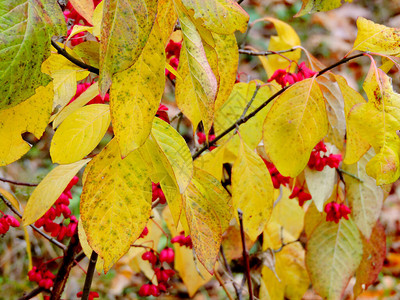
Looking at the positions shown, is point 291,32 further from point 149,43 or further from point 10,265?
point 10,265

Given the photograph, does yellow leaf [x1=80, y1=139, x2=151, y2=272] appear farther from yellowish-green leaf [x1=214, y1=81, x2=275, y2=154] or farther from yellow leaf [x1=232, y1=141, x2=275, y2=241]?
yellowish-green leaf [x1=214, y1=81, x2=275, y2=154]

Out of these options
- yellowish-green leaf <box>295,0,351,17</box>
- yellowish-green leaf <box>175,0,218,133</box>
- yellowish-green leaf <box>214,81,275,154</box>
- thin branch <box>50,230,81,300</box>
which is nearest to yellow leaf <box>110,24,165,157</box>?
yellowish-green leaf <box>175,0,218,133</box>

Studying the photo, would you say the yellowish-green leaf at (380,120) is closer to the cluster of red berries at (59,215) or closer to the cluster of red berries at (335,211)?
the cluster of red berries at (335,211)

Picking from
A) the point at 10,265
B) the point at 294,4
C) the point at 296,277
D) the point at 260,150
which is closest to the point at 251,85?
the point at 260,150

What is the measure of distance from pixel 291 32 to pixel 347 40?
3386mm

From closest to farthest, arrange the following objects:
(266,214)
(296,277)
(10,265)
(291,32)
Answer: (266,214)
(291,32)
(296,277)
(10,265)

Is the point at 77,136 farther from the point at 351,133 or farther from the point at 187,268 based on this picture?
the point at 187,268

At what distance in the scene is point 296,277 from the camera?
1.23 m

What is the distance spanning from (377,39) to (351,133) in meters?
0.14

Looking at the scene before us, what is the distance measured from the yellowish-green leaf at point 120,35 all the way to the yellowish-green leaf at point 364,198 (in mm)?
660

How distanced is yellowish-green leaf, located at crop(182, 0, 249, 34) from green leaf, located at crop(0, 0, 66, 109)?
14 cm

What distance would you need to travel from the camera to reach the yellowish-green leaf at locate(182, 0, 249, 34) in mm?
469

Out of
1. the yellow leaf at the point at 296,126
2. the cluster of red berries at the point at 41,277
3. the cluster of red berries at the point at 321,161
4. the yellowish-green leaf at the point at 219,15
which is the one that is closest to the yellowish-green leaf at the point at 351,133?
the yellow leaf at the point at 296,126

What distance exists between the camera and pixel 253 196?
0.71 metres
